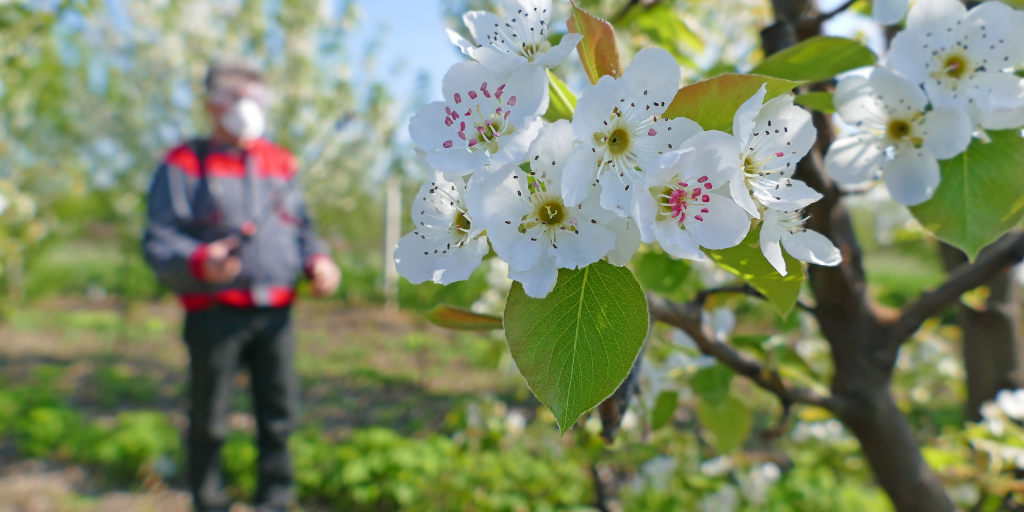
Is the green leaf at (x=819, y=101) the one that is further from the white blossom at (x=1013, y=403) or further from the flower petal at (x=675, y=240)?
the white blossom at (x=1013, y=403)

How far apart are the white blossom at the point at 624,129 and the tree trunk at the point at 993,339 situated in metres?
1.25

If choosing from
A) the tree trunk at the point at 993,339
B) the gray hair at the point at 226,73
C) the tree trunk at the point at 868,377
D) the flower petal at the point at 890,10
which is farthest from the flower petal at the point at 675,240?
the gray hair at the point at 226,73

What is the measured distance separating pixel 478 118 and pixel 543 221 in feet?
0.33

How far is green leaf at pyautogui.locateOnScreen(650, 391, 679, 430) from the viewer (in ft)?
3.84

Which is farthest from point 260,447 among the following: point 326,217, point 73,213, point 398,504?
point 73,213

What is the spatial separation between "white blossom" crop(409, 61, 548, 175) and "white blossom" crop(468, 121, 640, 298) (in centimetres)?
2

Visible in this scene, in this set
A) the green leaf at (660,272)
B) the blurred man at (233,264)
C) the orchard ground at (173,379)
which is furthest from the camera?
the orchard ground at (173,379)

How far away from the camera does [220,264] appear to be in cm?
218

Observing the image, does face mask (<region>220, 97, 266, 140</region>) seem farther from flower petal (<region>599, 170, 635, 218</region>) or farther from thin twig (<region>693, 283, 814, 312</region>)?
flower petal (<region>599, 170, 635, 218</region>)

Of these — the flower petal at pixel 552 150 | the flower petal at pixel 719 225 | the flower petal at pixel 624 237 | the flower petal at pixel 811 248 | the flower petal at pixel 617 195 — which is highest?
the flower petal at pixel 552 150

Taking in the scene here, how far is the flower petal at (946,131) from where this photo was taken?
0.59 metres

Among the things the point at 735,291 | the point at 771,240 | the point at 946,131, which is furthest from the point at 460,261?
the point at 946,131

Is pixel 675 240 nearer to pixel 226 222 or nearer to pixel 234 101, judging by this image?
pixel 226 222

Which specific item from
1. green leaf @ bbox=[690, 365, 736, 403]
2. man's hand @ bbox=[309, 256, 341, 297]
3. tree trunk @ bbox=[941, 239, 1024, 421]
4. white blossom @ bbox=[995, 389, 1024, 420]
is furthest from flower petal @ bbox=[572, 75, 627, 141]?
man's hand @ bbox=[309, 256, 341, 297]
